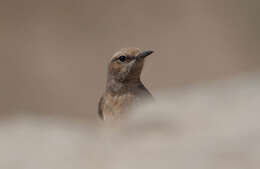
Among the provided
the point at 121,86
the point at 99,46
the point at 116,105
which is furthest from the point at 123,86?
the point at 99,46

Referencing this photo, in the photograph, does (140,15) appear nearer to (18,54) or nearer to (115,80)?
(18,54)

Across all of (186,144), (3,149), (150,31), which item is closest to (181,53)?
(150,31)

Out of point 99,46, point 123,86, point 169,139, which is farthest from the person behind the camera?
point 99,46

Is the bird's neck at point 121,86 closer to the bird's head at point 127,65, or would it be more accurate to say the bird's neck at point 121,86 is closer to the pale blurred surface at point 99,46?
the bird's head at point 127,65

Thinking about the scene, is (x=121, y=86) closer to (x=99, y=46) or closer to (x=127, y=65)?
(x=127, y=65)

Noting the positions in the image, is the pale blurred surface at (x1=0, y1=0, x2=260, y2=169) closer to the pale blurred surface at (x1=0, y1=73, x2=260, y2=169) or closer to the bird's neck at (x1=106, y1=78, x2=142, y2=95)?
the bird's neck at (x1=106, y1=78, x2=142, y2=95)

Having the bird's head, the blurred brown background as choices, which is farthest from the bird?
the blurred brown background
